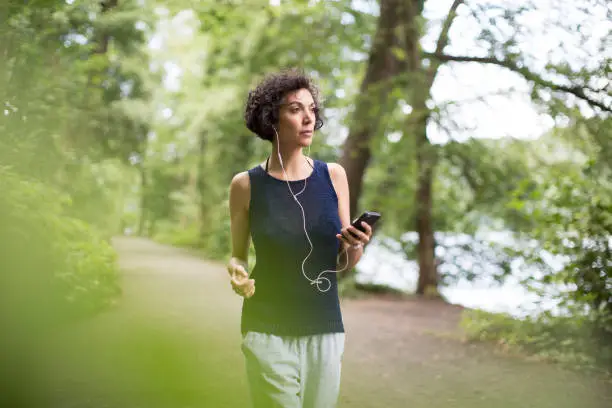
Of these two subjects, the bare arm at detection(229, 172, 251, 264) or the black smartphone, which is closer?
the black smartphone

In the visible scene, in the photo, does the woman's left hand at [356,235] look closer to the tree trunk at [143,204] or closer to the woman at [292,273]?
the woman at [292,273]

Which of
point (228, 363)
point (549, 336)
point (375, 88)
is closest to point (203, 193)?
point (375, 88)

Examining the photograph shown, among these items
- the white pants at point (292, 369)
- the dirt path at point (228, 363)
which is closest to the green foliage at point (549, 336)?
the dirt path at point (228, 363)

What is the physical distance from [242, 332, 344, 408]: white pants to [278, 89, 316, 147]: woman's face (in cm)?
77

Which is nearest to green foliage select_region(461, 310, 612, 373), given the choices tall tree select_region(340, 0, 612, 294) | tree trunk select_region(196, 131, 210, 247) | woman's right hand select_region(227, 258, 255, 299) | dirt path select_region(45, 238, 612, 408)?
dirt path select_region(45, 238, 612, 408)

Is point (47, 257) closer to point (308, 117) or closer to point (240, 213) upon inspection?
point (240, 213)

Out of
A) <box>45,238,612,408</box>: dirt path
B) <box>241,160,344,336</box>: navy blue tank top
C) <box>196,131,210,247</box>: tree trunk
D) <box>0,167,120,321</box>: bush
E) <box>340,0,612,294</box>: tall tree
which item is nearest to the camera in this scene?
<box>45,238,612,408</box>: dirt path

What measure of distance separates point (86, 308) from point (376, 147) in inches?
242

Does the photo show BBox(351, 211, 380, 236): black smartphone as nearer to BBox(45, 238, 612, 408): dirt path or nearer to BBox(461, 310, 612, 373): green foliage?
BBox(45, 238, 612, 408): dirt path

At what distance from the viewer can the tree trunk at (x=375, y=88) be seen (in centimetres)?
922

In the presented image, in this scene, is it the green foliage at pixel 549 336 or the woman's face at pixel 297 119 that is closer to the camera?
the woman's face at pixel 297 119

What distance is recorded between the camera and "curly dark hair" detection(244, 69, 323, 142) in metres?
2.34

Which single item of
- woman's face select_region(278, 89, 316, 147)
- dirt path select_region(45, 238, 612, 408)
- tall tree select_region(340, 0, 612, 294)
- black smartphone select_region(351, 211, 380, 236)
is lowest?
dirt path select_region(45, 238, 612, 408)

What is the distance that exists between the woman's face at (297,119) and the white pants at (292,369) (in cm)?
77
